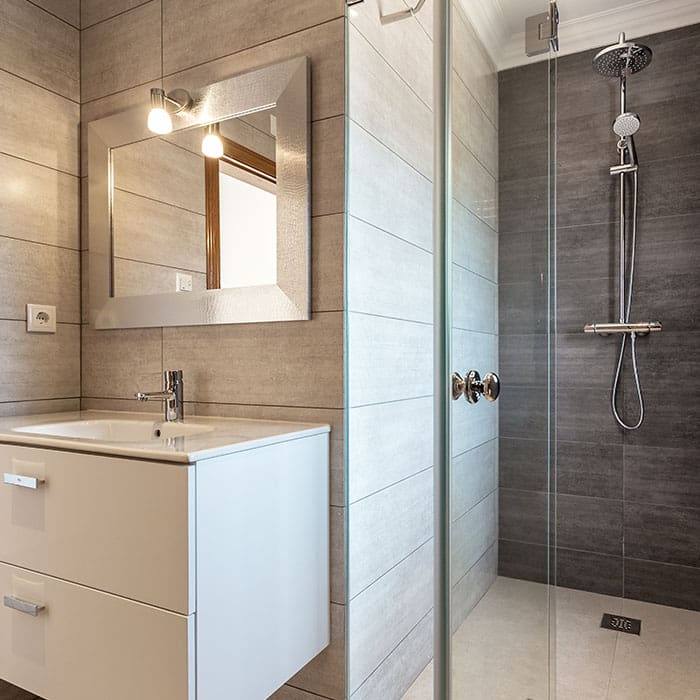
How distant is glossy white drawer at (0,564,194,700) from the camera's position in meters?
1.05

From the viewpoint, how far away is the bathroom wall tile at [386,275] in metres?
1.51

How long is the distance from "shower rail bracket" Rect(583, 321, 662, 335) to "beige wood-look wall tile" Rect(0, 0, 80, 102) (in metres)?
2.19

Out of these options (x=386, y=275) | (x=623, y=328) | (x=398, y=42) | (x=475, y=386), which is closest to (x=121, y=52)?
(x=398, y=42)

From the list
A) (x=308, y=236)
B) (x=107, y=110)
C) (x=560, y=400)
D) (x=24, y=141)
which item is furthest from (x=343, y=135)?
(x=560, y=400)

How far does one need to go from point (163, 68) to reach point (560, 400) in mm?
1980

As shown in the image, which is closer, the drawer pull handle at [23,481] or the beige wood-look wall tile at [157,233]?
the drawer pull handle at [23,481]

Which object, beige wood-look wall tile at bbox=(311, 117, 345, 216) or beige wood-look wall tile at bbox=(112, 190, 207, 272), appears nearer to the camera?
beige wood-look wall tile at bbox=(311, 117, 345, 216)

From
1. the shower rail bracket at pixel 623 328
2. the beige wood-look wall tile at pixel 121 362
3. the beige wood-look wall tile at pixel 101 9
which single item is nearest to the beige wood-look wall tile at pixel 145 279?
the beige wood-look wall tile at pixel 121 362

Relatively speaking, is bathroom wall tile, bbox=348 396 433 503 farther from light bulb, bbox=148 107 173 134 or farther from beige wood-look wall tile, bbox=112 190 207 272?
light bulb, bbox=148 107 173 134

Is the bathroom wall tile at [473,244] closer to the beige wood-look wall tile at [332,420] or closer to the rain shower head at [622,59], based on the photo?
the beige wood-look wall tile at [332,420]

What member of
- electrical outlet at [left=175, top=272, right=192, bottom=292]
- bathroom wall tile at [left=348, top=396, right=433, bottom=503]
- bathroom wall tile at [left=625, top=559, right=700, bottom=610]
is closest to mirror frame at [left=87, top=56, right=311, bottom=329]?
electrical outlet at [left=175, top=272, right=192, bottom=292]

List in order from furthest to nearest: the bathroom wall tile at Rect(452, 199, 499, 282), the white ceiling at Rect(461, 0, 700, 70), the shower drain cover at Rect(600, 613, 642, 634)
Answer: the shower drain cover at Rect(600, 613, 642, 634) < the white ceiling at Rect(461, 0, 700, 70) < the bathroom wall tile at Rect(452, 199, 499, 282)

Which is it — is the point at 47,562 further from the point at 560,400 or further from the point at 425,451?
the point at 560,400

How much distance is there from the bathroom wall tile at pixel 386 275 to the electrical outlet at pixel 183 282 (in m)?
0.55
